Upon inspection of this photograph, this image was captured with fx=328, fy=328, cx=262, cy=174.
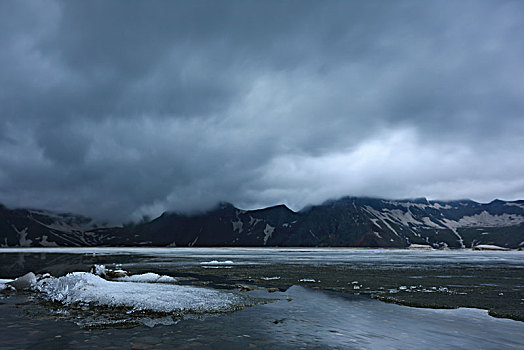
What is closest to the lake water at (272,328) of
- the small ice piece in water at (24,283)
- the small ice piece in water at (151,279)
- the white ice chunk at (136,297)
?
the white ice chunk at (136,297)

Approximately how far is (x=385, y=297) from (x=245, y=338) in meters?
18.9

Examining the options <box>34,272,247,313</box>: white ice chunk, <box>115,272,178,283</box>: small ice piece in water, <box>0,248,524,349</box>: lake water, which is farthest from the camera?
<box>115,272,178,283</box>: small ice piece in water

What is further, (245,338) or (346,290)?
(346,290)

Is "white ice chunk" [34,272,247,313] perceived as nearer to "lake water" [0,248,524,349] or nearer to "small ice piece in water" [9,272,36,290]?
"lake water" [0,248,524,349]

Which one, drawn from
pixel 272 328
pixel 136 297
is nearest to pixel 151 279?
pixel 136 297

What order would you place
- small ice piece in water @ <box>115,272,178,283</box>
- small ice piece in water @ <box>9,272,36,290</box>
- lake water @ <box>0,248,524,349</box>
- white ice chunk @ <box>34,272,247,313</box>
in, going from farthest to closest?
small ice piece in water @ <box>115,272,178,283</box>
small ice piece in water @ <box>9,272,36,290</box>
white ice chunk @ <box>34,272,247,313</box>
lake water @ <box>0,248,524,349</box>

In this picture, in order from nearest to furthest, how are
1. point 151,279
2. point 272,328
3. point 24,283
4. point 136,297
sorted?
1. point 272,328
2. point 136,297
3. point 24,283
4. point 151,279

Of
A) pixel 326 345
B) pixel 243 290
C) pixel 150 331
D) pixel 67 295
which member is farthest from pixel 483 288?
pixel 67 295

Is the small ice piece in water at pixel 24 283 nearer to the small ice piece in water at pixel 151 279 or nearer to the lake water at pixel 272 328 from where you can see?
the small ice piece in water at pixel 151 279

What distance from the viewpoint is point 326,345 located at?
55.2 ft

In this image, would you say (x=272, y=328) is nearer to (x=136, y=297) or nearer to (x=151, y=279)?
(x=136, y=297)

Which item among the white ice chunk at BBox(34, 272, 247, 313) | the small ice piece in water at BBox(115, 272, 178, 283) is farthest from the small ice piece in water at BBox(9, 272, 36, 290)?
the small ice piece in water at BBox(115, 272, 178, 283)

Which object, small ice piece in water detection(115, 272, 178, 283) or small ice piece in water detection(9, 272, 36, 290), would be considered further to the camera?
small ice piece in water detection(115, 272, 178, 283)

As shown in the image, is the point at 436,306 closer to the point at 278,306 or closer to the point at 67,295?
the point at 278,306
